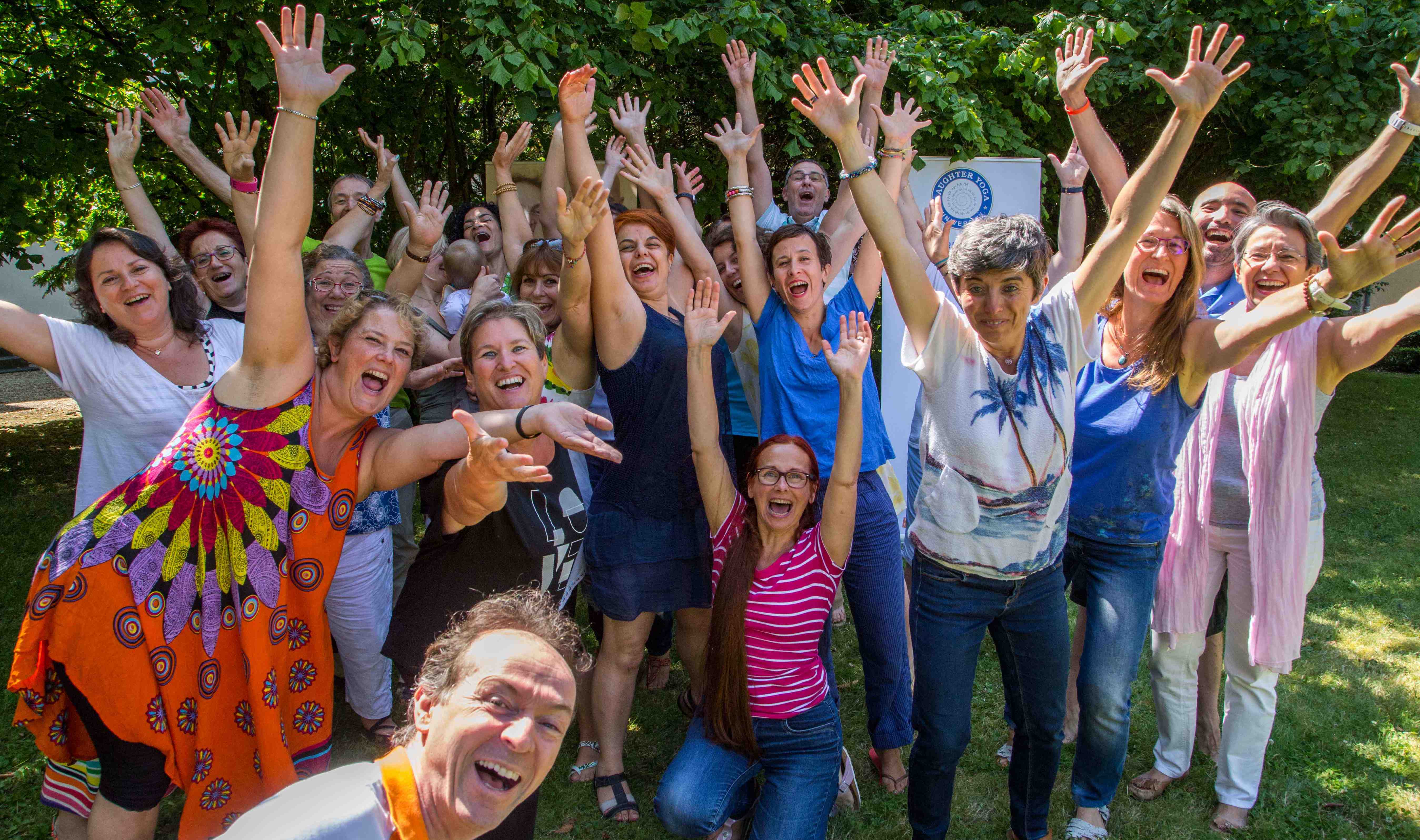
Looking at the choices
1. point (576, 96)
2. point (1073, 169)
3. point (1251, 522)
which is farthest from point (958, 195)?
point (576, 96)

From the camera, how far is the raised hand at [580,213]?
272 centimetres

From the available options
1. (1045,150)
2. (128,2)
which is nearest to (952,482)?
(1045,150)

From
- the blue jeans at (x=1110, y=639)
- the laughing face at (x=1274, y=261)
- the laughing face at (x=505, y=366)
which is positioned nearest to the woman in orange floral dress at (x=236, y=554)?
the laughing face at (x=505, y=366)

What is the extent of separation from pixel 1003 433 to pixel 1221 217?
6.79ft

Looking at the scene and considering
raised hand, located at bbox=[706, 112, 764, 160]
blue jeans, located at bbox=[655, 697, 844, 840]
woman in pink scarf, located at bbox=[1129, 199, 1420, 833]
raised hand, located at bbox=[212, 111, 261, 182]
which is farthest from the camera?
raised hand, located at bbox=[706, 112, 764, 160]

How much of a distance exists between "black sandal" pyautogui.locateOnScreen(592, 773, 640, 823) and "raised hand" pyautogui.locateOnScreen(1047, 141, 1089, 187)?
292 centimetres

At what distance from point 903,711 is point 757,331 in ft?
5.01

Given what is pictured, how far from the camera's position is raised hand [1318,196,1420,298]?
237cm

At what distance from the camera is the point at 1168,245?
2.71 metres

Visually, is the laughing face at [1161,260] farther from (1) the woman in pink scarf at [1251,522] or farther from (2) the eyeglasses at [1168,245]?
(1) the woman in pink scarf at [1251,522]

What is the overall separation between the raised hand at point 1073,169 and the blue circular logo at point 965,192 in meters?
Result: 2.15

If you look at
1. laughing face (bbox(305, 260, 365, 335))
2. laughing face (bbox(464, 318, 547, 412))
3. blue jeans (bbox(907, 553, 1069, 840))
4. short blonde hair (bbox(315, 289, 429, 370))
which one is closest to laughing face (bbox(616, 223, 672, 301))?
laughing face (bbox(464, 318, 547, 412))

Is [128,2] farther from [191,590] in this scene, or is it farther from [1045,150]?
[1045,150]

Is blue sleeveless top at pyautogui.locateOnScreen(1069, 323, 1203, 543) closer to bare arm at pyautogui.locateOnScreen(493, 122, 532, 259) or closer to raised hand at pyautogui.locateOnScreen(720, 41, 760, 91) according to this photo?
raised hand at pyautogui.locateOnScreen(720, 41, 760, 91)
